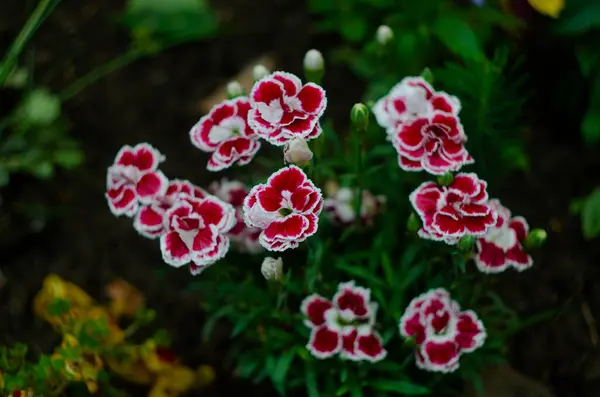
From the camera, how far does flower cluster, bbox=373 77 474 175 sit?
129 cm

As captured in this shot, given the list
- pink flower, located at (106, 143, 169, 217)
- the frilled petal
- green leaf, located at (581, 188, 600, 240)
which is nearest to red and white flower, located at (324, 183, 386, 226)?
the frilled petal

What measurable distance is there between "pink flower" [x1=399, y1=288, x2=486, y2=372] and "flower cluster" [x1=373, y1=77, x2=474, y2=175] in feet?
0.76

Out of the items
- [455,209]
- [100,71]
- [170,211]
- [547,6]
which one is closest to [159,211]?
[170,211]

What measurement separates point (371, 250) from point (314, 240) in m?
0.16

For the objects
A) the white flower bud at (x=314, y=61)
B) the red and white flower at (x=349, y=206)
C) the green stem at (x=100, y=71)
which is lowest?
the green stem at (x=100, y=71)

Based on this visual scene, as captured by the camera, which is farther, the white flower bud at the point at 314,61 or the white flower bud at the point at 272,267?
the white flower bud at the point at 314,61

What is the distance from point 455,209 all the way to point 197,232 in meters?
0.42

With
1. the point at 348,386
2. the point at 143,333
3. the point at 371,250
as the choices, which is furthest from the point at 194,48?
the point at 348,386

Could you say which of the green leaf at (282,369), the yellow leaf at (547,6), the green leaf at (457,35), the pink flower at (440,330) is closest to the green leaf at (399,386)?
the pink flower at (440,330)

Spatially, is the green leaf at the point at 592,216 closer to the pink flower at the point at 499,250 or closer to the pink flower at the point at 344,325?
the pink flower at the point at 499,250

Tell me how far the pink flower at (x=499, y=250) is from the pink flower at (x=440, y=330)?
3.6 inches

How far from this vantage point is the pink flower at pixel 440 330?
1309 millimetres

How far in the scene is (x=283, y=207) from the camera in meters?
1.15

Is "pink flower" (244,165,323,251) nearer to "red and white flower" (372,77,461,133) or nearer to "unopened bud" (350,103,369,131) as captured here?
"unopened bud" (350,103,369,131)
